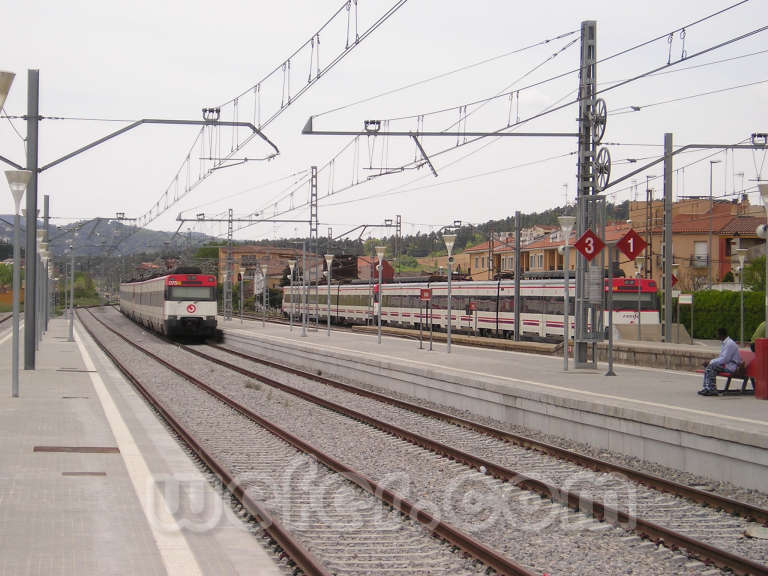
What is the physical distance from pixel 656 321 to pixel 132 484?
30325 millimetres

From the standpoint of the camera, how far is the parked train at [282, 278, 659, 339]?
116ft

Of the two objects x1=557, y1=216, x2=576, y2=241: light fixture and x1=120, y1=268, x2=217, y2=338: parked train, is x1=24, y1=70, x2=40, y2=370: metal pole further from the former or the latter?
x1=120, y1=268, x2=217, y2=338: parked train

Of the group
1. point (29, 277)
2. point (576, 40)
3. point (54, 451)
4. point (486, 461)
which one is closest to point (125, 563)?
point (54, 451)

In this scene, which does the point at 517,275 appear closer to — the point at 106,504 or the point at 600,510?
the point at 600,510

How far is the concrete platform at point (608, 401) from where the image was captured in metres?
10.7

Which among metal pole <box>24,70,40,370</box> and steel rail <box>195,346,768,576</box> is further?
metal pole <box>24,70,40,370</box>

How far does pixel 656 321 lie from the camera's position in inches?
1435

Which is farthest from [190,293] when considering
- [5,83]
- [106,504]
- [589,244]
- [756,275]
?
[106,504]

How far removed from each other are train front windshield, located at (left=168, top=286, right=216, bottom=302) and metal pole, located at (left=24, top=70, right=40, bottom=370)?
1759 centimetres

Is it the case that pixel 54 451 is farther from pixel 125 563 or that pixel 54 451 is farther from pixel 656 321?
pixel 656 321

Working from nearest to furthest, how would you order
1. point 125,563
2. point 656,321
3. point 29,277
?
1. point 125,563
2. point 29,277
3. point 656,321

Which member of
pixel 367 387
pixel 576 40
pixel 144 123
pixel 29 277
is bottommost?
pixel 367 387

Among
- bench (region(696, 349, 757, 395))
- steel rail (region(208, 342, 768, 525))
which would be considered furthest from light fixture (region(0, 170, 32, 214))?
bench (region(696, 349, 757, 395))

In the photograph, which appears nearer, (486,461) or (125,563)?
(125,563)
